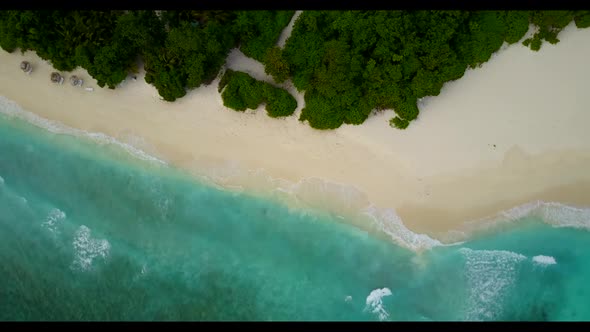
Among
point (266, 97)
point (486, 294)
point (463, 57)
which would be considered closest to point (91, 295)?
point (266, 97)

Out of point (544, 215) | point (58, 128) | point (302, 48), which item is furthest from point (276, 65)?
point (544, 215)

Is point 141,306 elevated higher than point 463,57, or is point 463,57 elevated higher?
point 463,57

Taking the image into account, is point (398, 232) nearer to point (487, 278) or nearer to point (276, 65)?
point (487, 278)

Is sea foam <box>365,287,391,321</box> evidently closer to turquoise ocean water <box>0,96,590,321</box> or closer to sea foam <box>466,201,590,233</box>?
turquoise ocean water <box>0,96,590,321</box>

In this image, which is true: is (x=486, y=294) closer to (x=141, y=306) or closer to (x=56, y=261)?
(x=141, y=306)

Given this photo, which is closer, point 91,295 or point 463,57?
point 463,57
